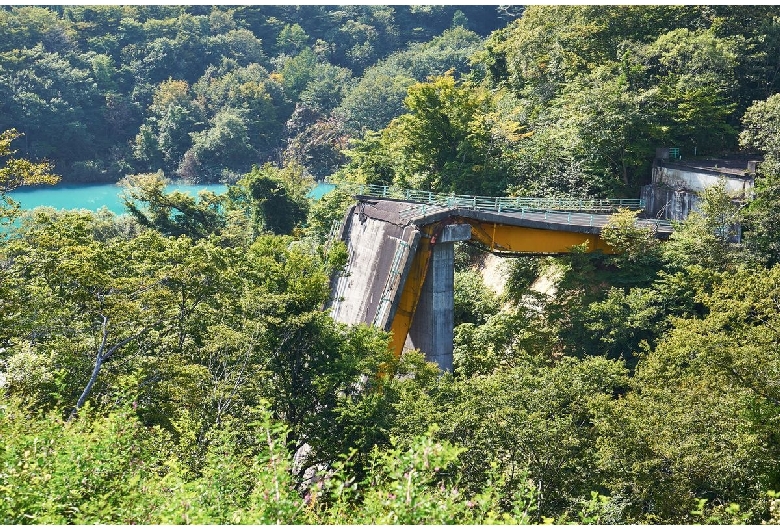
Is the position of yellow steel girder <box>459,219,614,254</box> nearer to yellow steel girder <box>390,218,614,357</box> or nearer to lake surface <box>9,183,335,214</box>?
yellow steel girder <box>390,218,614,357</box>

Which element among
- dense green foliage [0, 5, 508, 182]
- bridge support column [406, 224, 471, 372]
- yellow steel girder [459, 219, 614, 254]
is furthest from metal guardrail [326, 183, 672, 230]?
dense green foliage [0, 5, 508, 182]

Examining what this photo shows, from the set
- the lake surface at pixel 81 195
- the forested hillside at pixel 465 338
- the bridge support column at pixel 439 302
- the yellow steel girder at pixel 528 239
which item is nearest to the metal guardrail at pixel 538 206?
the yellow steel girder at pixel 528 239

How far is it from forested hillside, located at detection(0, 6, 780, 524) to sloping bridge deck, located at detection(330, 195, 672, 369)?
1.25 m

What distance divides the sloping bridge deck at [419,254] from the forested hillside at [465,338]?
1252 mm

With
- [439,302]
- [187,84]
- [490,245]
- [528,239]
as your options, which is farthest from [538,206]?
[187,84]

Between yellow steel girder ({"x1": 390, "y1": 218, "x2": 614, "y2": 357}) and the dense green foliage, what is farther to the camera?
the dense green foliage

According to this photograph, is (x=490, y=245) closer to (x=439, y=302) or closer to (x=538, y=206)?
(x=439, y=302)

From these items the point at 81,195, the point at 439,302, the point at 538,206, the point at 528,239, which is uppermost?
the point at 528,239

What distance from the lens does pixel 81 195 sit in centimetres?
6431

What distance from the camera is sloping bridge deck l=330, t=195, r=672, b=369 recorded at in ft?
74.4

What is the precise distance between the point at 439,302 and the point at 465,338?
326cm

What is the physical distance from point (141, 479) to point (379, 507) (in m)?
3.31

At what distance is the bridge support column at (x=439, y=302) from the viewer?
23.0 m

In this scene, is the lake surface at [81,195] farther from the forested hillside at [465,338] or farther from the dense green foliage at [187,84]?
the forested hillside at [465,338]
